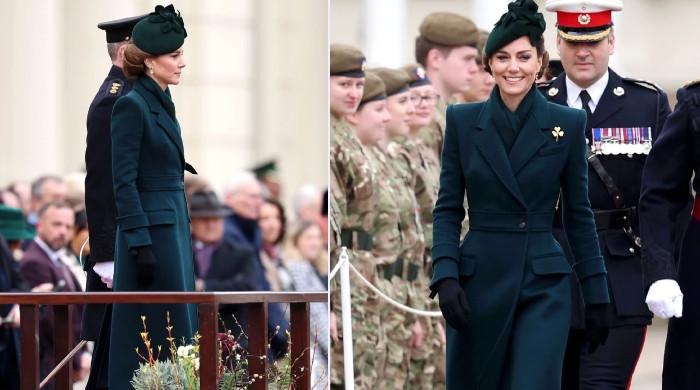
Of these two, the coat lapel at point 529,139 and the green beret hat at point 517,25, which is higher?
the green beret hat at point 517,25

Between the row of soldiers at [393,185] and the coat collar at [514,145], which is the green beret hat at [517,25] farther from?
the row of soldiers at [393,185]

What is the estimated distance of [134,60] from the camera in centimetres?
959

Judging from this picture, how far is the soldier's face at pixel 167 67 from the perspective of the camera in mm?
9586

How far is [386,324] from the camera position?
12.3 metres

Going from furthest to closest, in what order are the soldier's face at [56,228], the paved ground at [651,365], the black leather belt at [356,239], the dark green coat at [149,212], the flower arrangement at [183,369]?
the paved ground at [651,365], the soldier's face at [56,228], the black leather belt at [356,239], the dark green coat at [149,212], the flower arrangement at [183,369]

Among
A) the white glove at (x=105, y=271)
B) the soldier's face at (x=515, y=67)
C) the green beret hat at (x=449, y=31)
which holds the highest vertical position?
the soldier's face at (x=515, y=67)

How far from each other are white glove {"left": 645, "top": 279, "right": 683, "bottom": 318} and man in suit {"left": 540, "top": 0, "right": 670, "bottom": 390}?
131 centimetres

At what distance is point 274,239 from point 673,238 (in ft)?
30.4

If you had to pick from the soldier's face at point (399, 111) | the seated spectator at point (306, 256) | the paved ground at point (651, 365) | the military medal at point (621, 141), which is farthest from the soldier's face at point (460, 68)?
the military medal at point (621, 141)

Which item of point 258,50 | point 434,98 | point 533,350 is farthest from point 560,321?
point 258,50

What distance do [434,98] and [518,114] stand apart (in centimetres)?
438

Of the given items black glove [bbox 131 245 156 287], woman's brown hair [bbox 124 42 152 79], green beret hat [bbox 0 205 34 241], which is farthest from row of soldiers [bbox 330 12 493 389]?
green beret hat [bbox 0 205 34 241]

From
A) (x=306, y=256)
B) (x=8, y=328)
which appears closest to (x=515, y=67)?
(x=8, y=328)

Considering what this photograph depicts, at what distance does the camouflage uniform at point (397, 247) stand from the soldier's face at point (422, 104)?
241 millimetres
